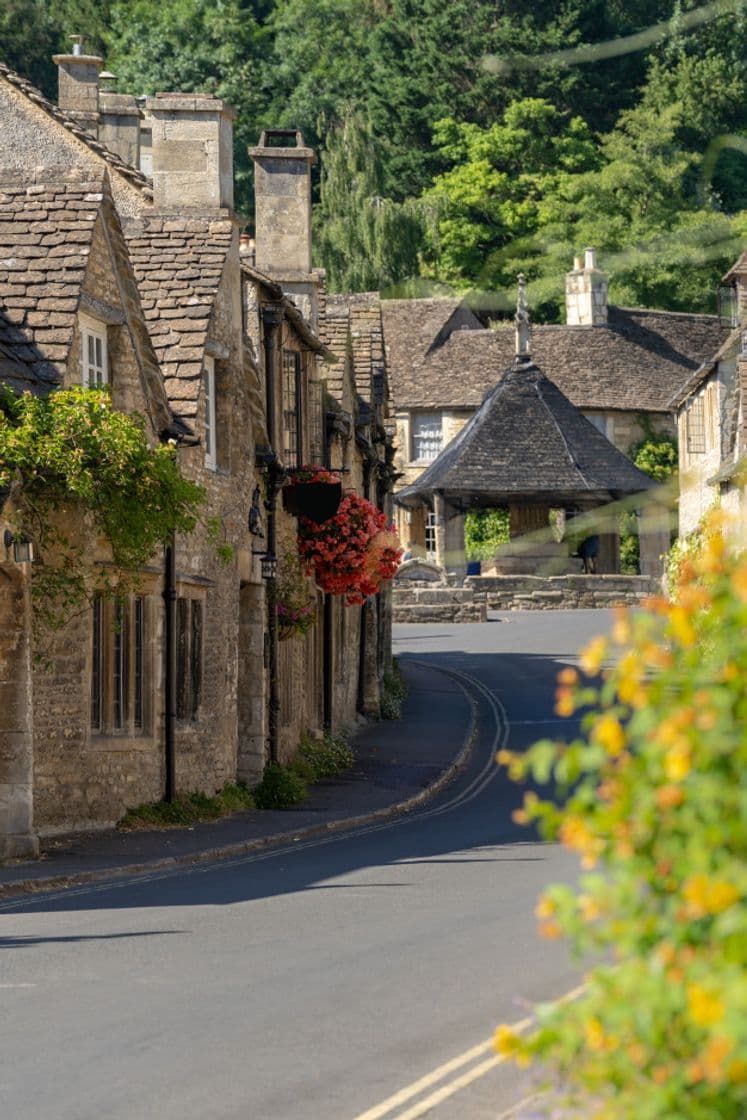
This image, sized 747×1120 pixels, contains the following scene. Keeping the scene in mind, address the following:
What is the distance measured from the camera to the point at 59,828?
20.5 metres

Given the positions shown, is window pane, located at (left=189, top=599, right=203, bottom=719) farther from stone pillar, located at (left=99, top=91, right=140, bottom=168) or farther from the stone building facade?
stone pillar, located at (left=99, top=91, right=140, bottom=168)

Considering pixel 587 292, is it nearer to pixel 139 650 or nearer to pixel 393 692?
pixel 393 692

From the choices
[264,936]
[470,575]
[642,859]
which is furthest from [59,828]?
[470,575]

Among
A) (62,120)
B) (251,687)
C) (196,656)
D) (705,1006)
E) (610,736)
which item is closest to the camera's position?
(705,1006)

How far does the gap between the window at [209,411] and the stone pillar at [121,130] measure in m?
11.0

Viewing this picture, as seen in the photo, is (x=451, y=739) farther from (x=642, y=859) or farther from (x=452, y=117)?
(x=452, y=117)

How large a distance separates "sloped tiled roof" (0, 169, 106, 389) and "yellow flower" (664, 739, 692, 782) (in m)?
16.4

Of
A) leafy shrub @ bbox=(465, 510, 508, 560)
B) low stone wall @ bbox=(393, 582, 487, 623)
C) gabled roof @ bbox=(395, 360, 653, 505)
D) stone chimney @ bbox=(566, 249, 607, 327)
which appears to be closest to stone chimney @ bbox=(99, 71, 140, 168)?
low stone wall @ bbox=(393, 582, 487, 623)

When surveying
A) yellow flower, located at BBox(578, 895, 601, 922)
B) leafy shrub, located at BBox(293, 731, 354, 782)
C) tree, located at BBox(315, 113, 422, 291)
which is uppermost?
tree, located at BBox(315, 113, 422, 291)

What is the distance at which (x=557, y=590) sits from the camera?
58969 mm

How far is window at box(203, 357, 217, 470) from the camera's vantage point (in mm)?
24859

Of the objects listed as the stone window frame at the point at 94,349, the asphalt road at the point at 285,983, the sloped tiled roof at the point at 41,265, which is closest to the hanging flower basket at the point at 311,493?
the stone window frame at the point at 94,349

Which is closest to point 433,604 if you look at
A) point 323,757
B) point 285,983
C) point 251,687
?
point 323,757

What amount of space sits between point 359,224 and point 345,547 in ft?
181
